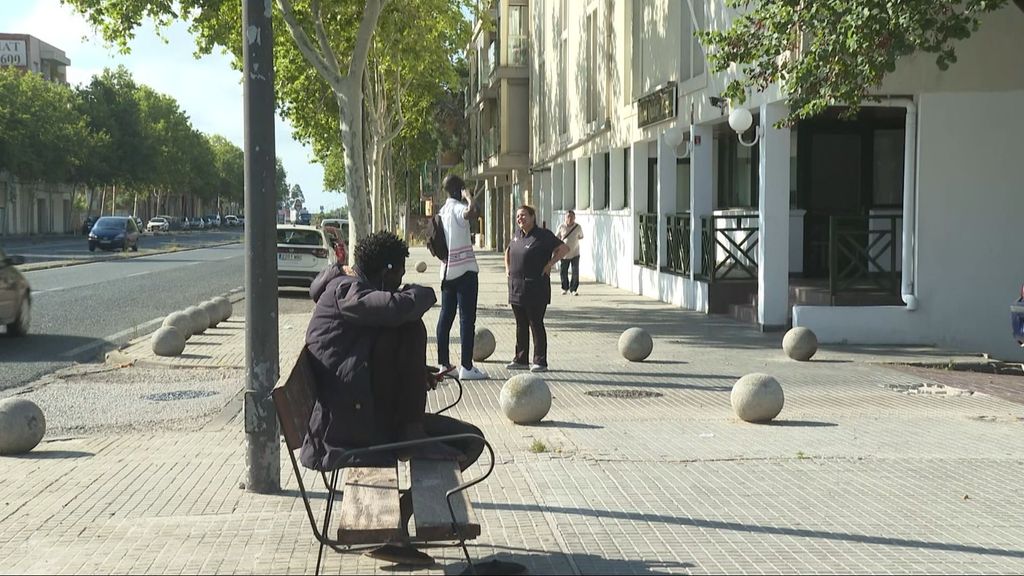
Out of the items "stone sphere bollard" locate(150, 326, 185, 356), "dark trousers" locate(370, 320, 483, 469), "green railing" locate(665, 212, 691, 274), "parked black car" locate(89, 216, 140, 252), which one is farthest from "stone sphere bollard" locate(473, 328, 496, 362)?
"parked black car" locate(89, 216, 140, 252)

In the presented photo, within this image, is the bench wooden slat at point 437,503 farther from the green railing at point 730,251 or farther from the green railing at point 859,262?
the green railing at point 730,251

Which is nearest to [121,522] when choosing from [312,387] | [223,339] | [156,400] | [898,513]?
[312,387]

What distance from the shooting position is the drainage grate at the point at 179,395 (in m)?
12.0

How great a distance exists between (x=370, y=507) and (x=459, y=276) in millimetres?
7553

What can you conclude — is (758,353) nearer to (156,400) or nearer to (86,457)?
(156,400)

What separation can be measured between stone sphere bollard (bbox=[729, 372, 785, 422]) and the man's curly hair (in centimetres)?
479

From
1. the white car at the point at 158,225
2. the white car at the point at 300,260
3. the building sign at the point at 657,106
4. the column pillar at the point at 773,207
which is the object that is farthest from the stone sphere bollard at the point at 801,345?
the white car at the point at 158,225

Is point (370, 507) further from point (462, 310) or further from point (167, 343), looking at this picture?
point (167, 343)

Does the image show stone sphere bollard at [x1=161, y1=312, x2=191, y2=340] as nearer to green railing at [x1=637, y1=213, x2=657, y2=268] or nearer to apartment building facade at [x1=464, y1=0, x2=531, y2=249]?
green railing at [x1=637, y1=213, x2=657, y2=268]

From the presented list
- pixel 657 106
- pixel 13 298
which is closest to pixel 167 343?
pixel 13 298

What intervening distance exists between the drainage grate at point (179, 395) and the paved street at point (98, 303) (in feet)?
6.34

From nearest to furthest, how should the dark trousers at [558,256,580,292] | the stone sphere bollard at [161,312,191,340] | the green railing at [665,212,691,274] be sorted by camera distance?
the stone sphere bollard at [161,312,191,340]
the green railing at [665,212,691,274]
the dark trousers at [558,256,580,292]

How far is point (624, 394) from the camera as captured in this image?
11.9m

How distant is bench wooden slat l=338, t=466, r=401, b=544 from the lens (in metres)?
4.78
